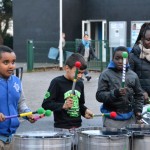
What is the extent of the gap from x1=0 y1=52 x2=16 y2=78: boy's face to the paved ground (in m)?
3.35

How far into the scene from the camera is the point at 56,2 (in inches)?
1029

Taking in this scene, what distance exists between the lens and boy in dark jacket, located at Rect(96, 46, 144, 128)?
5.50 meters

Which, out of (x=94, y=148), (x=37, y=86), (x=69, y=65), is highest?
(x=69, y=65)

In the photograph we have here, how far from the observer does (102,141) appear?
4.18m

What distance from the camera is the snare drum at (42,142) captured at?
408cm

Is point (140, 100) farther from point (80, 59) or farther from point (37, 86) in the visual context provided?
point (37, 86)

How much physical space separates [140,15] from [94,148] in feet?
70.3

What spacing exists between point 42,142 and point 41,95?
9.93 m

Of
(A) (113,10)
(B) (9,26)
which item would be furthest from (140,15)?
(B) (9,26)

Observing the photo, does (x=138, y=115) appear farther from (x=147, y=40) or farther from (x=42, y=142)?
(x=42, y=142)

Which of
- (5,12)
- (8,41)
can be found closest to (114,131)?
(8,41)

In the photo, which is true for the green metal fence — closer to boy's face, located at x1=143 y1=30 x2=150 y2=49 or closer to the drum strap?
boy's face, located at x1=143 y1=30 x2=150 y2=49

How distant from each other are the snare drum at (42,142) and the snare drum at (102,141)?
0.47ft

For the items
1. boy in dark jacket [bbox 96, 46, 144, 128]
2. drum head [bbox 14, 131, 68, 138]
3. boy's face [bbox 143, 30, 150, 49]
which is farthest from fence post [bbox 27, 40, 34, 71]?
drum head [bbox 14, 131, 68, 138]
